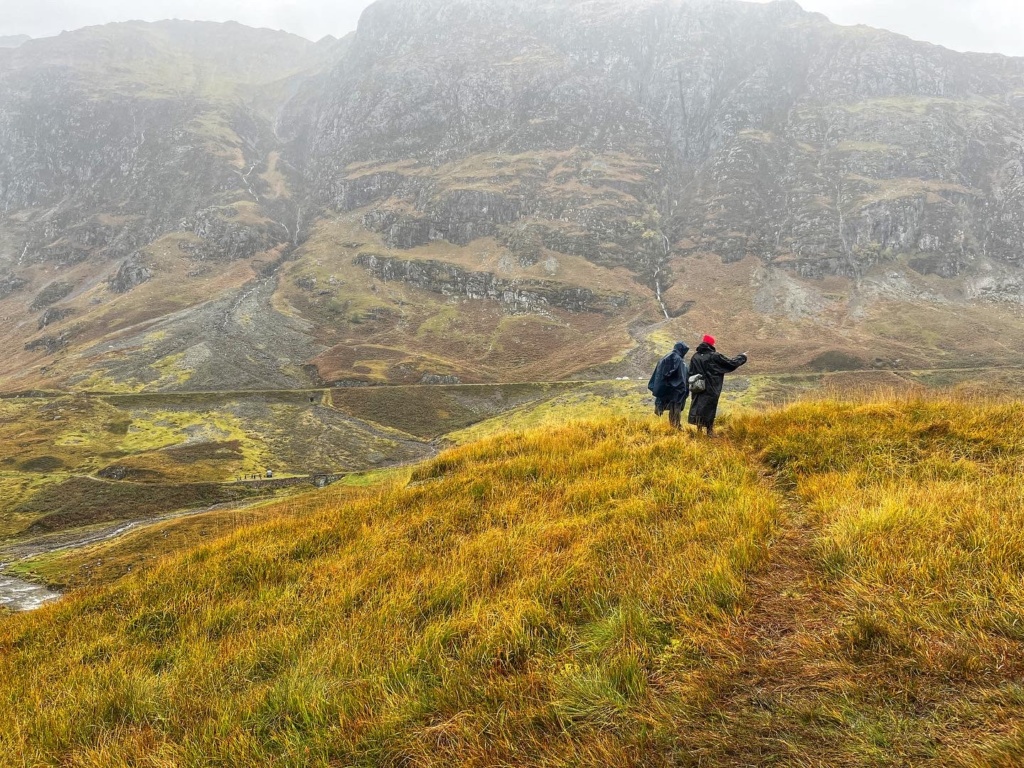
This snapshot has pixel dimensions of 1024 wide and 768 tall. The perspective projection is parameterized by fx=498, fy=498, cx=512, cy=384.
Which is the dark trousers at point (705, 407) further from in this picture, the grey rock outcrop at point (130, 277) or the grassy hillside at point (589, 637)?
the grey rock outcrop at point (130, 277)

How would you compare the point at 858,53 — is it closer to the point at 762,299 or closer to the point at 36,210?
the point at 762,299

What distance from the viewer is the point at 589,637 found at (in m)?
4.23

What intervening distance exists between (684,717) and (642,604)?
1325 mm

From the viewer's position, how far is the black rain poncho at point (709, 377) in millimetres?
12195

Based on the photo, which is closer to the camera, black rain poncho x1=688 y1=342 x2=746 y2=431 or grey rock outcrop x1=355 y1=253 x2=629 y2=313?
black rain poncho x1=688 y1=342 x2=746 y2=431

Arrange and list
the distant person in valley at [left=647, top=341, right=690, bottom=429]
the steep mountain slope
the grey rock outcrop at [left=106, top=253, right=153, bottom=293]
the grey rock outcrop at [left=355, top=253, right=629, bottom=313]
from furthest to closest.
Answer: the grey rock outcrop at [left=106, top=253, right=153, bottom=293] → the grey rock outcrop at [left=355, top=253, right=629, bottom=313] → the steep mountain slope → the distant person in valley at [left=647, top=341, right=690, bottom=429]

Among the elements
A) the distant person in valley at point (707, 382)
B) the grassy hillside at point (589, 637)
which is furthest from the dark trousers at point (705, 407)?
the grassy hillside at point (589, 637)

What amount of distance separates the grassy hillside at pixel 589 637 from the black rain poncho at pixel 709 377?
4322 millimetres

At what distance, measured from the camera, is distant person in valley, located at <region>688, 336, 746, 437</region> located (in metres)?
12.1

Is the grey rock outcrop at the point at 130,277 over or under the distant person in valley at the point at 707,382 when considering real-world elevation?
under

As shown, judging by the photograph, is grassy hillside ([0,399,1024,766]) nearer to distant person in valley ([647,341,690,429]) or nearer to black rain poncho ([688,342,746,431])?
black rain poncho ([688,342,746,431])

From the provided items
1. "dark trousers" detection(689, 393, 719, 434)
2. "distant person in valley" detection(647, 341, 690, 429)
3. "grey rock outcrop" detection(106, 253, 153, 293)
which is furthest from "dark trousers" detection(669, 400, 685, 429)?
"grey rock outcrop" detection(106, 253, 153, 293)

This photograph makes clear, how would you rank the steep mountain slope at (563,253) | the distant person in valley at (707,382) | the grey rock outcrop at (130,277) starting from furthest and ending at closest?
the grey rock outcrop at (130,277)
the steep mountain slope at (563,253)
the distant person in valley at (707,382)

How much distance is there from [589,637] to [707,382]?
935cm
